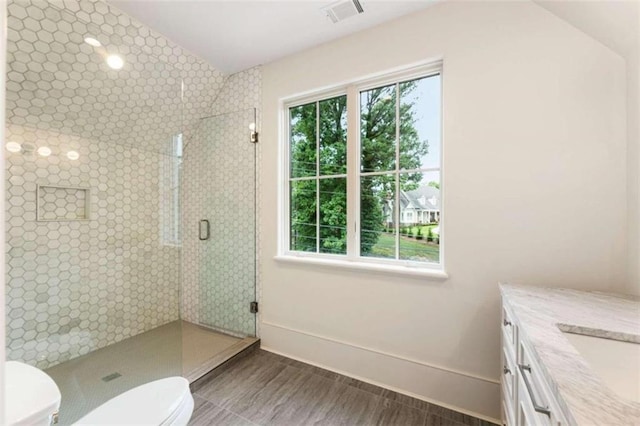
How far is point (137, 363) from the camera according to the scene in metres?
2.01

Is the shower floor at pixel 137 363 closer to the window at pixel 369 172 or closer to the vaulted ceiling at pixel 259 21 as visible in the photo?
the window at pixel 369 172

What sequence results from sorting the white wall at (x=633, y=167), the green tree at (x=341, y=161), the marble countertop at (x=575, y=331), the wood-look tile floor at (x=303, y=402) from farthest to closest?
the green tree at (x=341, y=161), the wood-look tile floor at (x=303, y=402), the white wall at (x=633, y=167), the marble countertop at (x=575, y=331)

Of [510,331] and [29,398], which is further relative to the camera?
[510,331]

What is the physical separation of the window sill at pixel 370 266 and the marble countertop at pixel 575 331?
395 millimetres

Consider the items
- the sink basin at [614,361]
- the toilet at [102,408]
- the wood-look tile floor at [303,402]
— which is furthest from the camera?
the wood-look tile floor at [303,402]

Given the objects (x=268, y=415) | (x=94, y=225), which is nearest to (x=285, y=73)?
(x=94, y=225)

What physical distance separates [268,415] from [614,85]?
266cm

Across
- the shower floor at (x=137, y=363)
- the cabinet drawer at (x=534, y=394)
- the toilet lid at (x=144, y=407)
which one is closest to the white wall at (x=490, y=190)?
the cabinet drawer at (x=534, y=394)

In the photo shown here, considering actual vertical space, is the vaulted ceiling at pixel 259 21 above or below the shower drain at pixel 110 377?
above

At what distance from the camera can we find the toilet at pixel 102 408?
87 cm

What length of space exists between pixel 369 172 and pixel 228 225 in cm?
151

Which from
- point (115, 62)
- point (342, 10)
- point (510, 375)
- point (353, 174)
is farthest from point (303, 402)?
point (115, 62)

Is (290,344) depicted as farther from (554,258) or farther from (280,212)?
(554,258)

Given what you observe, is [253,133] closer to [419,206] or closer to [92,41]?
[92,41]
